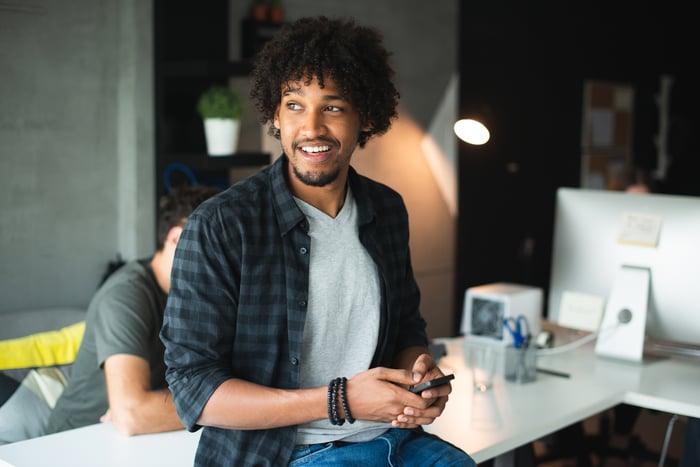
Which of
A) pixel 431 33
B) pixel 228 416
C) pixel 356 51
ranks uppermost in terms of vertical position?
pixel 431 33

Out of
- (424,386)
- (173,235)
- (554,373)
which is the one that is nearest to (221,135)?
(173,235)

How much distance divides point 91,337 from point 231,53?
74.6 inches

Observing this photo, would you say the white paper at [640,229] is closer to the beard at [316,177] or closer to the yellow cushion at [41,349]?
the beard at [316,177]

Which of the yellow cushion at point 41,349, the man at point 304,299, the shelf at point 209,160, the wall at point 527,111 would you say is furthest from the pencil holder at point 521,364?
the wall at point 527,111

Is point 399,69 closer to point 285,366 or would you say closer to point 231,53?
point 231,53

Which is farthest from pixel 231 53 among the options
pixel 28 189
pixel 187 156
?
pixel 28 189

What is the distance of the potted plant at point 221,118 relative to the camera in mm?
3385

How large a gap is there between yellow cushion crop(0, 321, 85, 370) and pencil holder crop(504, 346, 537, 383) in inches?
52.3

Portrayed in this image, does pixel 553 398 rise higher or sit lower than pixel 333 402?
lower

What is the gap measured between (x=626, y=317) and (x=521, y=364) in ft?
1.60

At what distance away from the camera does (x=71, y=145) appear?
3053 millimetres

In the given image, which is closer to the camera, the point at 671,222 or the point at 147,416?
the point at 147,416

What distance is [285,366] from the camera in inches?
63.9

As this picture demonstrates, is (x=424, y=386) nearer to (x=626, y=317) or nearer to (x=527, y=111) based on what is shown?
(x=626, y=317)
